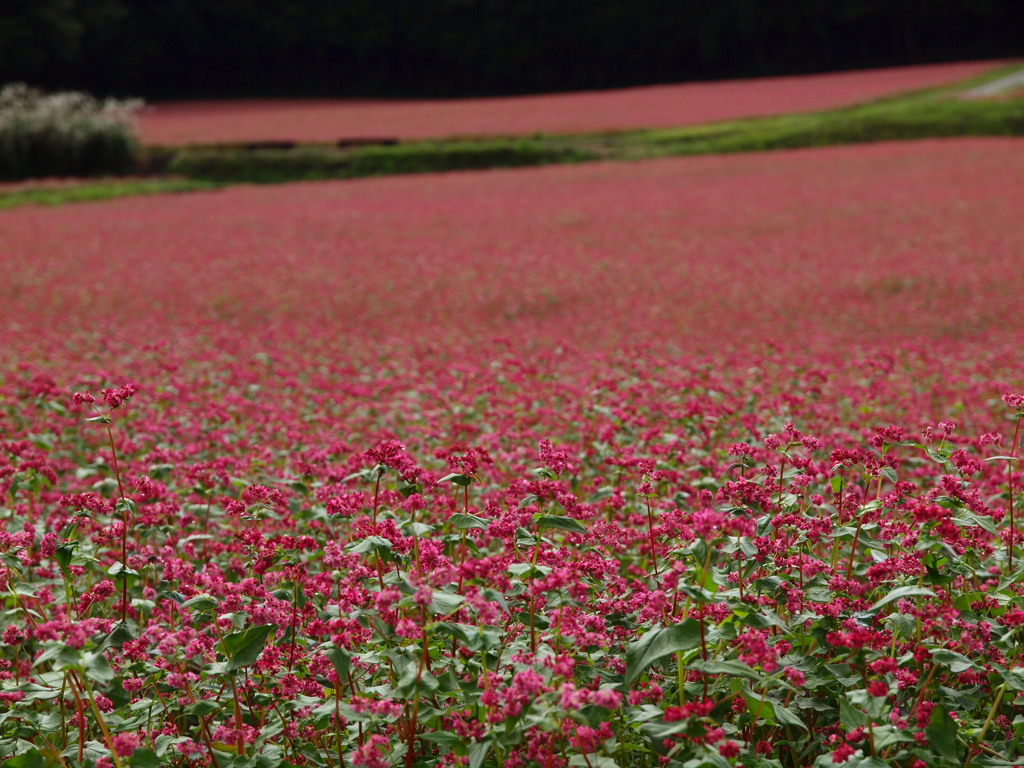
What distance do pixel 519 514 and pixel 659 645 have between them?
0.75 metres

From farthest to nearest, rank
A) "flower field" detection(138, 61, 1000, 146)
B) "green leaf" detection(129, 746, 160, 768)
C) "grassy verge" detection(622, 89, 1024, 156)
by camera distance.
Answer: "flower field" detection(138, 61, 1000, 146) → "grassy verge" detection(622, 89, 1024, 156) → "green leaf" detection(129, 746, 160, 768)

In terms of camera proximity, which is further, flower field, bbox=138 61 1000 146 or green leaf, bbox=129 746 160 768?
flower field, bbox=138 61 1000 146

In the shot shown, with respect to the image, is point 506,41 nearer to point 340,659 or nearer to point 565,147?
point 565,147

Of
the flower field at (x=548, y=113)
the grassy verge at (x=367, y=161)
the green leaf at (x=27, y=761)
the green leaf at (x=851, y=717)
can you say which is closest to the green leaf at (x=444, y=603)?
the green leaf at (x=851, y=717)

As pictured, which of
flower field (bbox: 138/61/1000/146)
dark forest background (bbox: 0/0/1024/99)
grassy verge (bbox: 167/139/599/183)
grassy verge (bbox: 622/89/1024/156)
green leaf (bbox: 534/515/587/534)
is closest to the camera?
green leaf (bbox: 534/515/587/534)

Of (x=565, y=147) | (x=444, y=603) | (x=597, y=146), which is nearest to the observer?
(x=444, y=603)

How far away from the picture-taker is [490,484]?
14.8ft

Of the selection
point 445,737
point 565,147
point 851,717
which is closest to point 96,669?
point 445,737

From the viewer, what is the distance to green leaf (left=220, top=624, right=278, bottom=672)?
244 centimetres

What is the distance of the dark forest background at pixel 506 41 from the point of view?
72.2 m

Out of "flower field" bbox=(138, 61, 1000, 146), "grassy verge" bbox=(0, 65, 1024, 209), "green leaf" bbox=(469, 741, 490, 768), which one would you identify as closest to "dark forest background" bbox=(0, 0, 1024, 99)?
"flower field" bbox=(138, 61, 1000, 146)

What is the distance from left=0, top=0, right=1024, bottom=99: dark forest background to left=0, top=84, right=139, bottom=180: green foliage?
3905cm

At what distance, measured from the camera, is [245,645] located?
2477 millimetres

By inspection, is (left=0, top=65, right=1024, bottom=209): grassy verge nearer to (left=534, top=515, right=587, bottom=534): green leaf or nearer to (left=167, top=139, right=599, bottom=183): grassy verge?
(left=167, top=139, right=599, bottom=183): grassy verge
